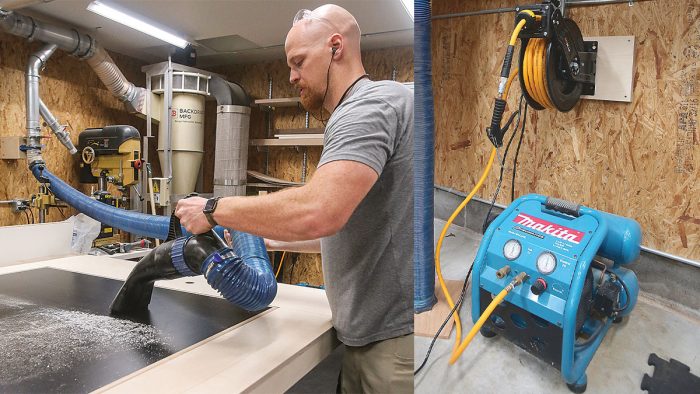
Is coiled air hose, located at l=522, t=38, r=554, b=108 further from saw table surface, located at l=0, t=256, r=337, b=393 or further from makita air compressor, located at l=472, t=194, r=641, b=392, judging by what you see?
saw table surface, located at l=0, t=256, r=337, b=393

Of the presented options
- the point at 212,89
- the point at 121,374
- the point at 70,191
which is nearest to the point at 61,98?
the point at 70,191

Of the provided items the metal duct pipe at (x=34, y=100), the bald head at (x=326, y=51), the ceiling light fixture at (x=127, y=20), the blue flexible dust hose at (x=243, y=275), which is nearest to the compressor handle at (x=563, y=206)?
the bald head at (x=326, y=51)

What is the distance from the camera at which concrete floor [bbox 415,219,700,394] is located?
36 centimetres

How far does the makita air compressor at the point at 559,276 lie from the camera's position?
35 centimetres

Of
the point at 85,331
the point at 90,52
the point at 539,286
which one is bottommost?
the point at 85,331

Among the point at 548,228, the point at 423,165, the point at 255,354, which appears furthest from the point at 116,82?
the point at 548,228

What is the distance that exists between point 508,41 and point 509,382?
1.27ft

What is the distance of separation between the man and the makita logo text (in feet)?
0.85

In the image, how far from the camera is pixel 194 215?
750 millimetres

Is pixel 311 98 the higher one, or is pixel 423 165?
pixel 311 98

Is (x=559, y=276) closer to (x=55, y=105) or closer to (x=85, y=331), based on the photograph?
(x=85, y=331)

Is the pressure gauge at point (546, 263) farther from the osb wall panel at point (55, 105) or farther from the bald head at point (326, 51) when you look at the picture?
the osb wall panel at point (55, 105)

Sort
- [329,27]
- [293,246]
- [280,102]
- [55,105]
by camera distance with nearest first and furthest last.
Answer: [329,27], [293,246], [280,102], [55,105]

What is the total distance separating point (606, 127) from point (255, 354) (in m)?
0.63
